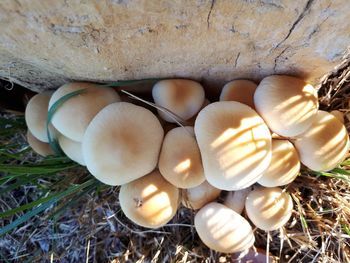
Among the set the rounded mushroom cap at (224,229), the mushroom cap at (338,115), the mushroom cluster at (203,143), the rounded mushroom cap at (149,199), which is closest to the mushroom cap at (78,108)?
the mushroom cluster at (203,143)

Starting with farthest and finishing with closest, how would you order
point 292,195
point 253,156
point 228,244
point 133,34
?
point 292,195 < point 228,244 < point 253,156 < point 133,34

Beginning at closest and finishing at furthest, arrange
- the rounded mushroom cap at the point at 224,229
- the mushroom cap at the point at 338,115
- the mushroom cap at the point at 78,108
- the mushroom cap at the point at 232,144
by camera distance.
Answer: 1. the mushroom cap at the point at 232,144
2. the mushroom cap at the point at 78,108
3. the rounded mushroom cap at the point at 224,229
4. the mushroom cap at the point at 338,115

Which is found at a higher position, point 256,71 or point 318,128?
point 256,71

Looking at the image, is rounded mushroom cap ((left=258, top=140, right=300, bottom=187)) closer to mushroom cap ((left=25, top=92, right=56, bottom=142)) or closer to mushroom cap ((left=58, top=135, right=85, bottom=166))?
mushroom cap ((left=58, top=135, right=85, bottom=166))

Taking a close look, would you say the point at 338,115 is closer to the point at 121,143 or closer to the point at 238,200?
the point at 238,200

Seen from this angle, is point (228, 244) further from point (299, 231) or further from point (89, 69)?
point (89, 69)

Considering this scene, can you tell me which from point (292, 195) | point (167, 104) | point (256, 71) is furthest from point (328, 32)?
point (292, 195)

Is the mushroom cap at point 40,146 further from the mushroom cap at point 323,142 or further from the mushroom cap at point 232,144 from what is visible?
the mushroom cap at point 323,142

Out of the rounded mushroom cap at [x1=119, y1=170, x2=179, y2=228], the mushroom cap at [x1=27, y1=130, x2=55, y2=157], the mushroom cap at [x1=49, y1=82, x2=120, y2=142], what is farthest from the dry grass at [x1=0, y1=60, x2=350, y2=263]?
the mushroom cap at [x1=49, y1=82, x2=120, y2=142]
